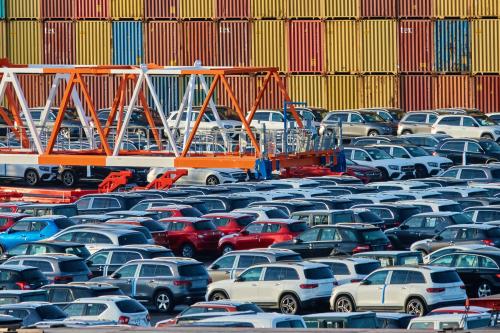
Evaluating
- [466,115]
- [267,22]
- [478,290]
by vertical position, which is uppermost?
[267,22]

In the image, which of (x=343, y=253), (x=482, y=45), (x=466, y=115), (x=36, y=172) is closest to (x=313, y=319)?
(x=343, y=253)

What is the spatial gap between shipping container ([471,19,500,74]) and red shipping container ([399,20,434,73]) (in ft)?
6.82

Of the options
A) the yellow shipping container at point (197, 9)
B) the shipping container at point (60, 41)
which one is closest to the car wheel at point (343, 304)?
the yellow shipping container at point (197, 9)

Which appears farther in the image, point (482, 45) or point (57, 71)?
point (482, 45)

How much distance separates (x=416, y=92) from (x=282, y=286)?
4184 cm

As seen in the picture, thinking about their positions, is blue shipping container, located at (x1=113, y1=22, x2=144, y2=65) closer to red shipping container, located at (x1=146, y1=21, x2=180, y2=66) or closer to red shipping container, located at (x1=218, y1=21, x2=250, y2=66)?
red shipping container, located at (x1=146, y1=21, x2=180, y2=66)

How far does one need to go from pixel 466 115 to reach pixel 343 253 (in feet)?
95.3

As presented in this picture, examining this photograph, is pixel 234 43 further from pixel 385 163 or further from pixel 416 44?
pixel 385 163

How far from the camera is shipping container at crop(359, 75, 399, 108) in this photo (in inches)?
2852

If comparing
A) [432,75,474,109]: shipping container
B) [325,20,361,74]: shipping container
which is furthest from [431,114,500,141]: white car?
[325,20,361,74]: shipping container

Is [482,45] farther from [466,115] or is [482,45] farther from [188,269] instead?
[188,269]

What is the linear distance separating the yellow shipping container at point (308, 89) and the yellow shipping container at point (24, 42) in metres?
13.7

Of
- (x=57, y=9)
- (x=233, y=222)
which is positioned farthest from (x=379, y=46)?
(x=233, y=222)

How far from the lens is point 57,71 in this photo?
5041 centimetres
